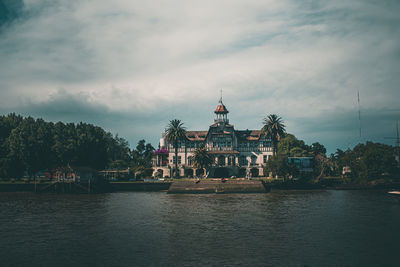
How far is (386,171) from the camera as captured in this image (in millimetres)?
79750

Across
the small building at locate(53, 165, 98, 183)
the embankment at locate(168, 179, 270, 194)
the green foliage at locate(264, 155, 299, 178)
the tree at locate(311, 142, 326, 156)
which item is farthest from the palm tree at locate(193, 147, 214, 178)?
the tree at locate(311, 142, 326, 156)

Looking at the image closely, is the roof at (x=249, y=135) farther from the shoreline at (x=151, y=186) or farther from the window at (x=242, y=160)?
the shoreline at (x=151, y=186)

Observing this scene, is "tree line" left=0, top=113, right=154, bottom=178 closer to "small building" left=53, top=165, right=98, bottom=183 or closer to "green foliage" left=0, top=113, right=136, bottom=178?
"green foliage" left=0, top=113, right=136, bottom=178

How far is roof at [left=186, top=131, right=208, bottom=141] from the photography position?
3821 inches

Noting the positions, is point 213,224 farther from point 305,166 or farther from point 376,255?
point 305,166

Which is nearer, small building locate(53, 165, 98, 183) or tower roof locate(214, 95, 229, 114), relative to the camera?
small building locate(53, 165, 98, 183)

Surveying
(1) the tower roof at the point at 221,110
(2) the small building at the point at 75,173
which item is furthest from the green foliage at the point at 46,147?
(1) the tower roof at the point at 221,110

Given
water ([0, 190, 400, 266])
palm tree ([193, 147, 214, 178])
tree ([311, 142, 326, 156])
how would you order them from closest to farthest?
water ([0, 190, 400, 266]), palm tree ([193, 147, 214, 178]), tree ([311, 142, 326, 156])

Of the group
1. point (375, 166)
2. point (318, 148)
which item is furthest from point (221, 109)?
point (318, 148)

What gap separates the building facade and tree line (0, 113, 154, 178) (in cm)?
2056

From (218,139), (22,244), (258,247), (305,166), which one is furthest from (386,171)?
(22,244)

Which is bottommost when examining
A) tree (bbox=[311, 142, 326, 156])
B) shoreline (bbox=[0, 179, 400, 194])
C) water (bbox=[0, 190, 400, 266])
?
water (bbox=[0, 190, 400, 266])

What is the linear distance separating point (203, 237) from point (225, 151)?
6506 cm

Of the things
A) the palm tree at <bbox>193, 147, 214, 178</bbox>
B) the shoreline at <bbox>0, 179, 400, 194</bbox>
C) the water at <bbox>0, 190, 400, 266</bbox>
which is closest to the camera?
the water at <bbox>0, 190, 400, 266</bbox>
